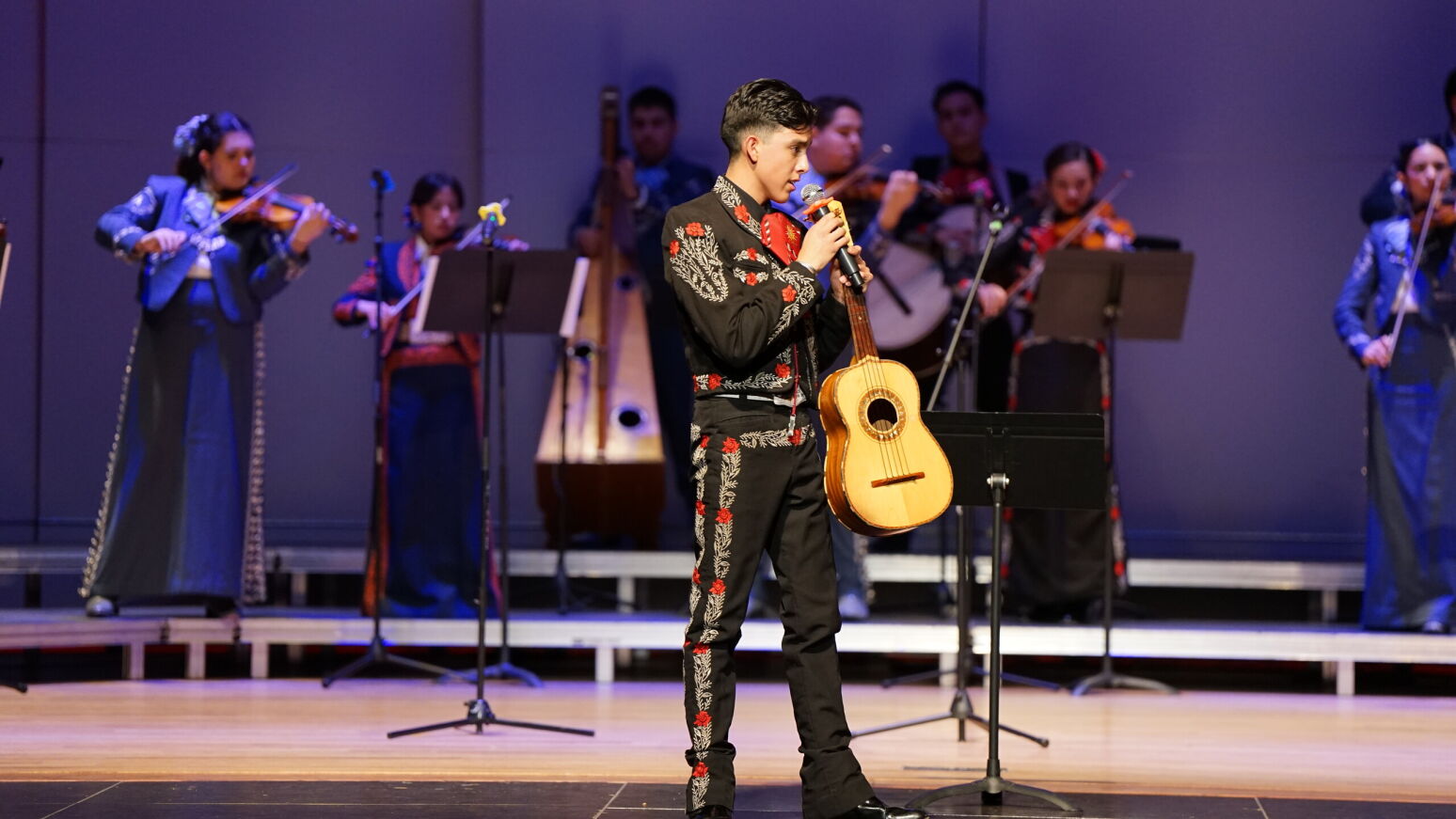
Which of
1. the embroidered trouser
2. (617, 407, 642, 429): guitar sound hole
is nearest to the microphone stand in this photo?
(617, 407, 642, 429): guitar sound hole

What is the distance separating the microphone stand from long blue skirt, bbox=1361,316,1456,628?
3043mm

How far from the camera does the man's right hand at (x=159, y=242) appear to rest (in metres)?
5.07

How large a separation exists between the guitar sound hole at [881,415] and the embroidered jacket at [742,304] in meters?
Answer: 0.12

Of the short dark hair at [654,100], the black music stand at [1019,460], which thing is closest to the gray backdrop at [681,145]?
the short dark hair at [654,100]

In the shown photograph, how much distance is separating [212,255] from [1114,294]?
2.88m

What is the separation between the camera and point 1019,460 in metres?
3.27

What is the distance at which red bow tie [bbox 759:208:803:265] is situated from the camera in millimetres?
2912

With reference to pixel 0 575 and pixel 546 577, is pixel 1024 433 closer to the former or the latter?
pixel 546 577

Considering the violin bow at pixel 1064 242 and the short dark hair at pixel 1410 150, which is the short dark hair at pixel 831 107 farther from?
the short dark hair at pixel 1410 150

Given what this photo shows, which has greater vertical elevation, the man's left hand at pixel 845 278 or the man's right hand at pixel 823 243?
the man's right hand at pixel 823 243

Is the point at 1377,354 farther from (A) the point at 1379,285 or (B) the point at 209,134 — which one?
(B) the point at 209,134

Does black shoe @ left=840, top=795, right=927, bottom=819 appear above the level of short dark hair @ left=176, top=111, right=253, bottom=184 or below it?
below

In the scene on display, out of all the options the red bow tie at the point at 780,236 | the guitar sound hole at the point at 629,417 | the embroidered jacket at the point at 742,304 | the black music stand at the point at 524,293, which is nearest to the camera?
the embroidered jacket at the point at 742,304

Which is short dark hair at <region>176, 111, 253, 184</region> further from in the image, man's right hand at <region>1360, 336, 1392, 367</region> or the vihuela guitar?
man's right hand at <region>1360, 336, 1392, 367</region>
